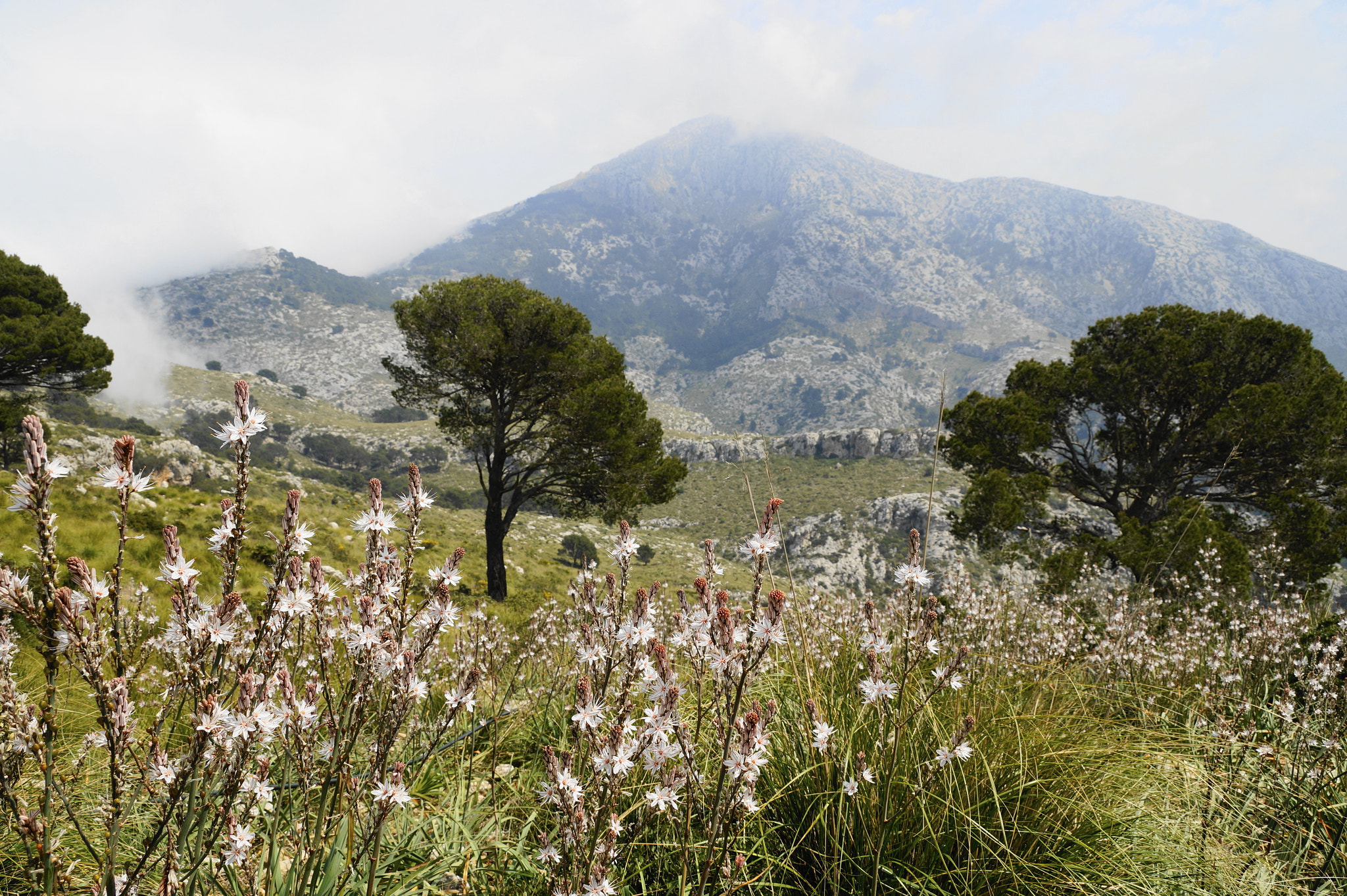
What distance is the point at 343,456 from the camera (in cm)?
8762

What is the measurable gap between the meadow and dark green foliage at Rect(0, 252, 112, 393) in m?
24.4

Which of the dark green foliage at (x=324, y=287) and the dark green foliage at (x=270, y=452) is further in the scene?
the dark green foliage at (x=324, y=287)

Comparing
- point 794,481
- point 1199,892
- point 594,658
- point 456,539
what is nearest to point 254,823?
point 594,658

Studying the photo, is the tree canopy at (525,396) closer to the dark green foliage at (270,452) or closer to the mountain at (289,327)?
the dark green foliage at (270,452)

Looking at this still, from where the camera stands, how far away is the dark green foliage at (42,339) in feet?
68.2

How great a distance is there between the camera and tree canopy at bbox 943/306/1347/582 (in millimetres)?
15531

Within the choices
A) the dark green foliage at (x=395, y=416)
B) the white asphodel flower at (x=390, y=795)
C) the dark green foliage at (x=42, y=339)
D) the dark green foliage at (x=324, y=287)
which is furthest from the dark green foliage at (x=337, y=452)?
the dark green foliage at (x=324, y=287)

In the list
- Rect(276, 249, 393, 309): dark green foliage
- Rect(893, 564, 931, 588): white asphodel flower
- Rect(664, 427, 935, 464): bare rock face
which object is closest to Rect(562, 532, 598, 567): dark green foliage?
Rect(664, 427, 935, 464): bare rock face

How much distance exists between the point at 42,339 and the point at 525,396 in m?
19.6

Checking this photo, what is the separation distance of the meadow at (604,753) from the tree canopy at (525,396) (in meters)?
13.6

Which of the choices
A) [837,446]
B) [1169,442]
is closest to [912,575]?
[1169,442]

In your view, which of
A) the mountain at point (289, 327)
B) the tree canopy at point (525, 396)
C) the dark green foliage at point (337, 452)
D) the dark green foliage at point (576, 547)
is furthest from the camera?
the mountain at point (289, 327)

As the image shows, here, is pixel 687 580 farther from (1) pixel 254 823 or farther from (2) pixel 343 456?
(2) pixel 343 456

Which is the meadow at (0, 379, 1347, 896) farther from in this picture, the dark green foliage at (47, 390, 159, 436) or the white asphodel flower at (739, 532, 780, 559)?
the dark green foliage at (47, 390, 159, 436)
